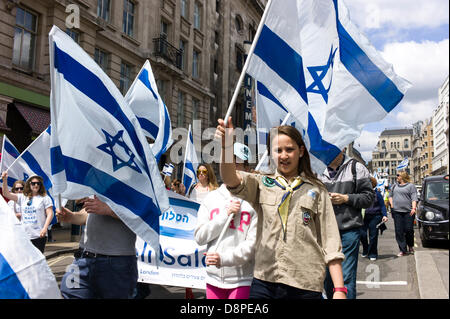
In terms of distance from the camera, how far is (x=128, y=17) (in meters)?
20.3

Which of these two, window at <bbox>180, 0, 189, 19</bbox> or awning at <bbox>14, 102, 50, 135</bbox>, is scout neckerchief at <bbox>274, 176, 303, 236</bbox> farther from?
window at <bbox>180, 0, 189, 19</bbox>

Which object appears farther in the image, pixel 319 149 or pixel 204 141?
pixel 204 141

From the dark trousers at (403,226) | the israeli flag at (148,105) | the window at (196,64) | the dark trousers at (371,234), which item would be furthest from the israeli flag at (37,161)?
the window at (196,64)

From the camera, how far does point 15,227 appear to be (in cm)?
183

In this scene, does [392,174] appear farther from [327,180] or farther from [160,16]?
[327,180]

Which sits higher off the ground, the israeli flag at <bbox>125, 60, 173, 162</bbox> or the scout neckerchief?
the israeli flag at <bbox>125, 60, 173, 162</bbox>

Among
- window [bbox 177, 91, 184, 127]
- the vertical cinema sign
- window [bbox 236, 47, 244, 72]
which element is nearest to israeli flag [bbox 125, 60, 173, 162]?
window [bbox 177, 91, 184, 127]

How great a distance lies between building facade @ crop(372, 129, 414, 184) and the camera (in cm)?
13450

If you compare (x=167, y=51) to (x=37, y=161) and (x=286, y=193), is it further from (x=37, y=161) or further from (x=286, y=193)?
(x=286, y=193)

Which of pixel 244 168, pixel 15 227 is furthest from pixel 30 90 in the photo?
pixel 15 227

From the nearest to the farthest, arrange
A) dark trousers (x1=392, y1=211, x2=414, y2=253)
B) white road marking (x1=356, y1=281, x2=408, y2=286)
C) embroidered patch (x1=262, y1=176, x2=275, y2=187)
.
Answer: embroidered patch (x1=262, y1=176, x2=275, y2=187) → white road marking (x1=356, y1=281, x2=408, y2=286) → dark trousers (x1=392, y1=211, x2=414, y2=253)

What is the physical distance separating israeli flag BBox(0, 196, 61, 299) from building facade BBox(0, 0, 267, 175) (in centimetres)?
1155
